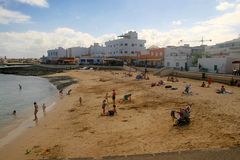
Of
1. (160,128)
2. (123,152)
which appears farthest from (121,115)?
(123,152)

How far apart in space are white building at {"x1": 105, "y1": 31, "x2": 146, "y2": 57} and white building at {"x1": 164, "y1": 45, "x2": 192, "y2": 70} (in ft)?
102

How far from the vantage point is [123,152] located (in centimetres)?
1404

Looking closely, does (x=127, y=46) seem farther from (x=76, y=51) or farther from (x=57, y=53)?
(x=57, y=53)

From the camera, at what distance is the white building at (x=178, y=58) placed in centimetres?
6010

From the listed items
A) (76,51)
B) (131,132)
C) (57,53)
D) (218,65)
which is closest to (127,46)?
(76,51)

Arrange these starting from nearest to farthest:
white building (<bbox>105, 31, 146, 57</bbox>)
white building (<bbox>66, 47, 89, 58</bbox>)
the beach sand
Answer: the beach sand → white building (<bbox>105, 31, 146, 57</bbox>) → white building (<bbox>66, 47, 89, 58</bbox>)

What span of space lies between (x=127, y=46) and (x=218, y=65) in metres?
58.9

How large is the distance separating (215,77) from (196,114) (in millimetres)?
22072

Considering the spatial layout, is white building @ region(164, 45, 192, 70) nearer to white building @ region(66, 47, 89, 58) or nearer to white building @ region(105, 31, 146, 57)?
white building @ region(105, 31, 146, 57)

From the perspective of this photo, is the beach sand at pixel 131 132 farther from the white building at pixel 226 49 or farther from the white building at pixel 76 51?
the white building at pixel 76 51

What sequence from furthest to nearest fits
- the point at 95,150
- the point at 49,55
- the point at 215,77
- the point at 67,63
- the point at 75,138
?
the point at 49,55 < the point at 67,63 < the point at 215,77 < the point at 75,138 < the point at 95,150

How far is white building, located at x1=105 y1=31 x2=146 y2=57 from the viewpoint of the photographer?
339 ft

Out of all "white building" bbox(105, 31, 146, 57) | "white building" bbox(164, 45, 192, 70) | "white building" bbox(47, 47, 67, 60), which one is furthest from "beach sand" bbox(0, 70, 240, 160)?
"white building" bbox(47, 47, 67, 60)

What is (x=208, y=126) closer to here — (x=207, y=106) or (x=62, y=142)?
(x=207, y=106)
